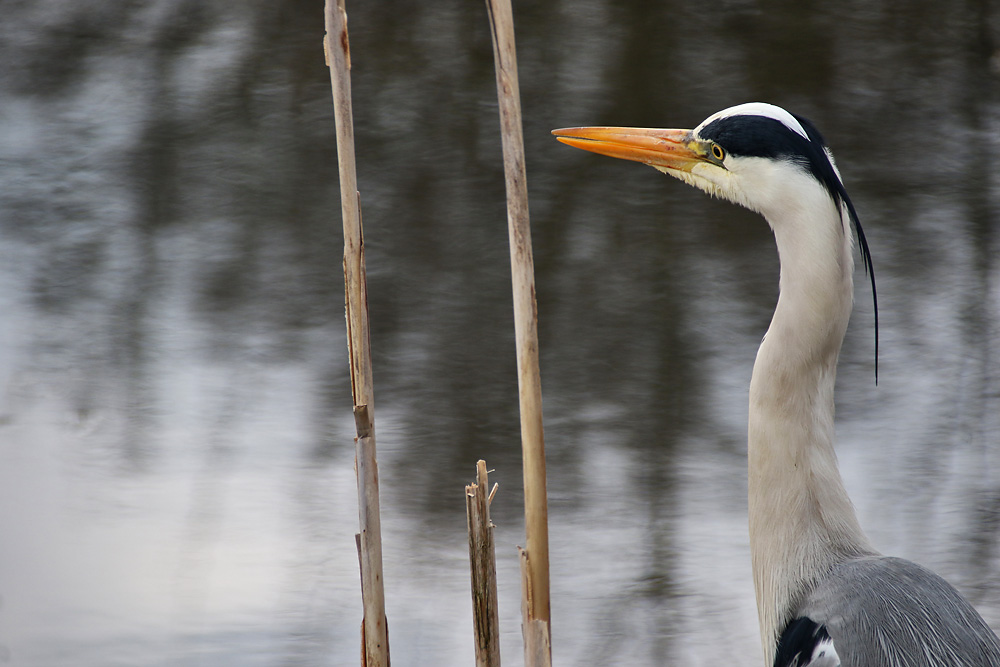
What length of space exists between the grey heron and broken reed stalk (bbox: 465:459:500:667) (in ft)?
1.40

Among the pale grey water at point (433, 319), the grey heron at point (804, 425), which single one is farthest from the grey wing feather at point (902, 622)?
the pale grey water at point (433, 319)

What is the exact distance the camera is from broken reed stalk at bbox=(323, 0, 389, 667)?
4.50 feet

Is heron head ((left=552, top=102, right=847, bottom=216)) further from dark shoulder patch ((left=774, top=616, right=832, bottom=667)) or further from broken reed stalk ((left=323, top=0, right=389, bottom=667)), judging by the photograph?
dark shoulder patch ((left=774, top=616, right=832, bottom=667))

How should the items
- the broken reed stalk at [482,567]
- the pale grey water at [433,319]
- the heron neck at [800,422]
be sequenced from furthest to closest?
the pale grey water at [433,319]
the heron neck at [800,422]
the broken reed stalk at [482,567]

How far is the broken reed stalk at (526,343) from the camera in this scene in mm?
1349

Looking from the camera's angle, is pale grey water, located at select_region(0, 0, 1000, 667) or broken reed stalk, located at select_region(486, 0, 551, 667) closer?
broken reed stalk, located at select_region(486, 0, 551, 667)

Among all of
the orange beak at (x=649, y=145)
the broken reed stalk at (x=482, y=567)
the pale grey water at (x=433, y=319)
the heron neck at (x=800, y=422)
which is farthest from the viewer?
the pale grey water at (x=433, y=319)

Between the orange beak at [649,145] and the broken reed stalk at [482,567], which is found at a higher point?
the orange beak at [649,145]

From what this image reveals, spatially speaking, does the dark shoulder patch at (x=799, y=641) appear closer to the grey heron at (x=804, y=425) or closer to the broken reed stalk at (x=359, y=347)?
the grey heron at (x=804, y=425)

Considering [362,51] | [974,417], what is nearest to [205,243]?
[362,51]

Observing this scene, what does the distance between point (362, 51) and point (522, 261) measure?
191 inches

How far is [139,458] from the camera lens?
3.49m

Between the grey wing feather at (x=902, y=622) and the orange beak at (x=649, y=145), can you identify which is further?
the orange beak at (x=649, y=145)

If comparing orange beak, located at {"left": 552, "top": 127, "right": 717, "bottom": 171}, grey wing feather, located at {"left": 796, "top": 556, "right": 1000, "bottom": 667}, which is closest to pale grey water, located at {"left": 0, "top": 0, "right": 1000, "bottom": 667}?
grey wing feather, located at {"left": 796, "top": 556, "right": 1000, "bottom": 667}
